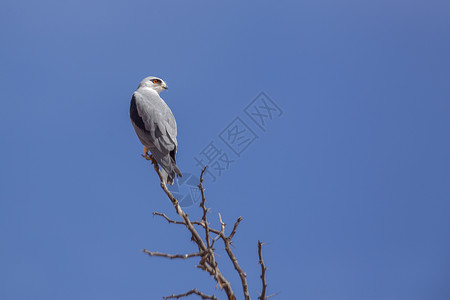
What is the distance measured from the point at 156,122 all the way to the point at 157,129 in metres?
0.09

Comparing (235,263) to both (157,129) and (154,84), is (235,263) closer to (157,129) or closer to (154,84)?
(157,129)

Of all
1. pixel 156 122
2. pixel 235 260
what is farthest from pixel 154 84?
pixel 235 260

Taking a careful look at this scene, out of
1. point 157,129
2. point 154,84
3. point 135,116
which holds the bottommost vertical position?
point 157,129

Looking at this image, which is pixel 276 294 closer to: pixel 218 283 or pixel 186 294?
pixel 218 283

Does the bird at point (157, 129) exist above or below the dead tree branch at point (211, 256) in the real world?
above

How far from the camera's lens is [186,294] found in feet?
8.64

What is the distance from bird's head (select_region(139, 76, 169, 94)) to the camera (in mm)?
6309

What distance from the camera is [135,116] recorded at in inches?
209

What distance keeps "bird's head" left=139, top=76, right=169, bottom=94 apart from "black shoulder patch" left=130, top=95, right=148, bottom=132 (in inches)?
30.3

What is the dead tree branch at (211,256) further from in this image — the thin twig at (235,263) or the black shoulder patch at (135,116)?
the black shoulder patch at (135,116)

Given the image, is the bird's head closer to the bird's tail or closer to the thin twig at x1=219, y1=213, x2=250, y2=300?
the bird's tail

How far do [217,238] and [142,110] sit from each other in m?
2.86

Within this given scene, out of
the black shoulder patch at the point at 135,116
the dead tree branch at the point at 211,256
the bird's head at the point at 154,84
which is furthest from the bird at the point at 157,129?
the dead tree branch at the point at 211,256

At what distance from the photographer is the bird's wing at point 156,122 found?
4945mm
